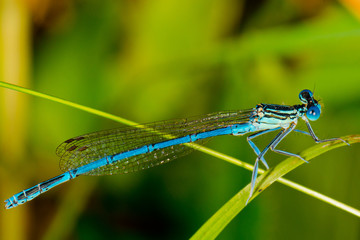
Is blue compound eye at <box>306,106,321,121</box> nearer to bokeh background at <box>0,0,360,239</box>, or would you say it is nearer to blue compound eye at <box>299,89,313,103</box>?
blue compound eye at <box>299,89,313,103</box>

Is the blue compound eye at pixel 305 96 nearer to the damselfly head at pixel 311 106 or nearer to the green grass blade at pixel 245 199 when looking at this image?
the damselfly head at pixel 311 106

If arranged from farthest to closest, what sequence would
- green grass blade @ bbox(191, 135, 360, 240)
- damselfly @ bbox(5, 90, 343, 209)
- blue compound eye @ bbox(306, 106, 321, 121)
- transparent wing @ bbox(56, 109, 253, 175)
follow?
1. transparent wing @ bbox(56, 109, 253, 175)
2. damselfly @ bbox(5, 90, 343, 209)
3. blue compound eye @ bbox(306, 106, 321, 121)
4. green grass blade @ bbox(191, 135, 360, 240)

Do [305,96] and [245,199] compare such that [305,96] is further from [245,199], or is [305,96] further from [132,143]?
[132,143]

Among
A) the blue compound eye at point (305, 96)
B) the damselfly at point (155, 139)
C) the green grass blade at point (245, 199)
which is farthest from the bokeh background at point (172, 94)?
the green grass blade at point (245, 199)

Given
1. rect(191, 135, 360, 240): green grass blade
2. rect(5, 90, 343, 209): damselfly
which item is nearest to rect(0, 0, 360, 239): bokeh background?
rect(5, 90, 343, 209): damselfly

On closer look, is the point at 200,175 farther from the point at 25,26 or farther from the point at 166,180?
the point at 25,26

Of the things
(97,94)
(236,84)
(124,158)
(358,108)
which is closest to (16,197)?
(124,158)
